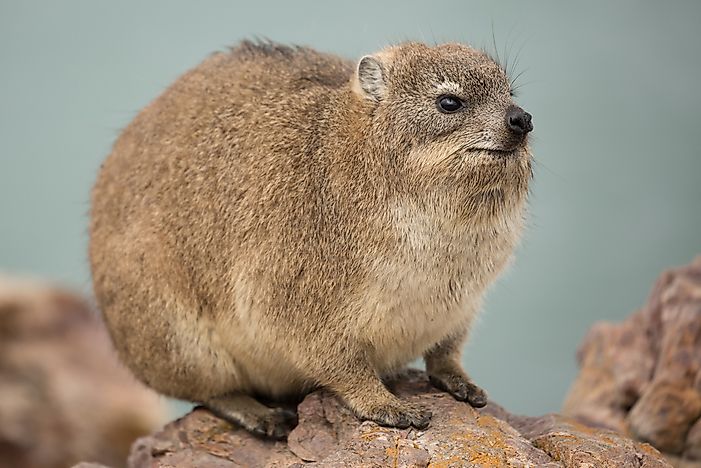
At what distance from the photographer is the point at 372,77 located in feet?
26.4

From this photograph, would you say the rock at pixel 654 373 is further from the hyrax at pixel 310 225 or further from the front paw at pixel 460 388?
the hyrax at pixel 310 225

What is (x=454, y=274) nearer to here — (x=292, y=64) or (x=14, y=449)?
(x=292, y=64)

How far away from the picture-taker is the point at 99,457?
13414 millimetres

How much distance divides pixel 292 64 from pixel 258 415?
307cm

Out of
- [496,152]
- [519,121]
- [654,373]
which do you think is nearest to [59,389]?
[654,373]

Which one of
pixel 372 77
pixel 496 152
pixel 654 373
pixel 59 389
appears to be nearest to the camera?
pixel 496 152

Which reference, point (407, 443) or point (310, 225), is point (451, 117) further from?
point (407, 443)

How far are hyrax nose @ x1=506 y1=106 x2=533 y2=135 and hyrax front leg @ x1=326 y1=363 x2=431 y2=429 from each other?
2.18 meters

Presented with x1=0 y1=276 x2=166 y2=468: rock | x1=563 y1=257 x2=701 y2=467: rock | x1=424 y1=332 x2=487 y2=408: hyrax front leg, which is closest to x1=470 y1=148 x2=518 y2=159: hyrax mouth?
x1=424 y1=332 x2=487 y2=408: hyrax front leg

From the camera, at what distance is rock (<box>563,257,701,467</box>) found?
8.97 meters

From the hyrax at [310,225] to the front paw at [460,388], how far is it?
2 cm

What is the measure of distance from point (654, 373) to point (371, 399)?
10.5 feet

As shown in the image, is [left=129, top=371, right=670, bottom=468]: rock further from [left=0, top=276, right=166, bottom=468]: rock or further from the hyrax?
[left=0, top=276, right=166, bottom=468]: rock

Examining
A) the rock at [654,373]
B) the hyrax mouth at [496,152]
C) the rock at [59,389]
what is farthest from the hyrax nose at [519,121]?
the rock at [59,389]
